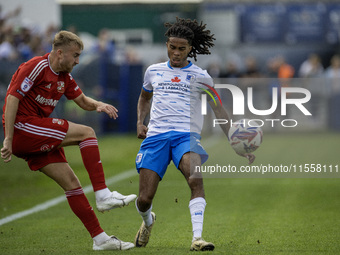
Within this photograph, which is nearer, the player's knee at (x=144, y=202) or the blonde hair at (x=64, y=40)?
the blonde hair at (x=64, y=40)

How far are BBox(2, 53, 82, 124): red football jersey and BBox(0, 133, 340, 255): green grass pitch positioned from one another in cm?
130

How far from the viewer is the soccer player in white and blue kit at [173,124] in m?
6.61

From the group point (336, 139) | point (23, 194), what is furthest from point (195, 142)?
point (336, 139)

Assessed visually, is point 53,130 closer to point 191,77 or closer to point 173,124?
point 173,124

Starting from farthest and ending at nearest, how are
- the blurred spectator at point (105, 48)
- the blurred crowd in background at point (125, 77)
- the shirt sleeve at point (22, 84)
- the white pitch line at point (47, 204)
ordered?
the blurred spectator at point (105, 48), the blurred crowd in background at point (125, 77), the white pitch line at point (47, 204), the shirt sleeve at point (22, 84)

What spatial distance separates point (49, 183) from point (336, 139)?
34.8 ft

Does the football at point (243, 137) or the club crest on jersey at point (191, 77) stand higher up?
the club crest on jersey at point (191, 77)

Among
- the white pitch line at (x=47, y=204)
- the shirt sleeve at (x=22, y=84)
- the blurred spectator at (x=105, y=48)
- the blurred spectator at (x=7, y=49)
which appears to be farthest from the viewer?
the blurred spectator at (x=105, y=48)

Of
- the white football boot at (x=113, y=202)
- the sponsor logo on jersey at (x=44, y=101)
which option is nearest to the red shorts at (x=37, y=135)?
the sponsor logo on jersey at (x=44, y=101)

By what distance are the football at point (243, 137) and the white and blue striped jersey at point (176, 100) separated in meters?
0.35

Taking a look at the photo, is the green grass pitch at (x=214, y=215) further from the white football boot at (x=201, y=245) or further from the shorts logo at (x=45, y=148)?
the shorts logo at (x=45, y=148)

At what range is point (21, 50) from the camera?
1820 centimetres

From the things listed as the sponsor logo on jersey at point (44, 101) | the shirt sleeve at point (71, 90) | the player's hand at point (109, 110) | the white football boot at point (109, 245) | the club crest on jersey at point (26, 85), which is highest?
the club crest on jersey at point (26, 85)

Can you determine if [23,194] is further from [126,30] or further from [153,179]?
[126,30]
